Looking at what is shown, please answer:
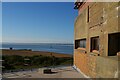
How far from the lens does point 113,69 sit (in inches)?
242

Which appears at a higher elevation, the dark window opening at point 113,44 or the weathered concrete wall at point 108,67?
the dark window opening at point 113,44

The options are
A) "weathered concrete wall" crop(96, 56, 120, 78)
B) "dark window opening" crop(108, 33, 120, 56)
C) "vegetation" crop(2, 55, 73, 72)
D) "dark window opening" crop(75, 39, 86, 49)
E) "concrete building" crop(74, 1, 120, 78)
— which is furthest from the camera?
"vegetation" crop(2, 55, 73, 72)

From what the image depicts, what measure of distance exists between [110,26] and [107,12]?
2.06 ft

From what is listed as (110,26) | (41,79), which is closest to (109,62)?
(110,26)

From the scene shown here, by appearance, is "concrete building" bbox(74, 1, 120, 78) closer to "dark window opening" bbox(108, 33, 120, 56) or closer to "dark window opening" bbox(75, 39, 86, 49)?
"dark window opening" bbox(108, 33, 120, 56)

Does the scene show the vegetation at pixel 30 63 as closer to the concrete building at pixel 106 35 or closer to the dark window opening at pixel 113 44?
the concrete building at pixel 106 35

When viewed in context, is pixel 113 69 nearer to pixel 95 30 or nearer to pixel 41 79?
pixel 95 30

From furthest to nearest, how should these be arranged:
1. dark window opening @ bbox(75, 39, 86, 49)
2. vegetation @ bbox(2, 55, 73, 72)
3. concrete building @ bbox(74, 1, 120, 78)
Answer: vegetation @ bbox(2, 55, 73, 72)
dark window opening @ bbox(75, 39, 86, 49)
concrete building @ bbox(74, 1, 120, 78)

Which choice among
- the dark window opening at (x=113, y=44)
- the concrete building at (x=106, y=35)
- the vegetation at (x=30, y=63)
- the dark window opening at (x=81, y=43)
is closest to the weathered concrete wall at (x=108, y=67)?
the concrete building at (x=106, y=35)

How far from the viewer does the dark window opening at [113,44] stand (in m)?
8.99

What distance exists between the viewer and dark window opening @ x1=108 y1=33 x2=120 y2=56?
899 centimetres

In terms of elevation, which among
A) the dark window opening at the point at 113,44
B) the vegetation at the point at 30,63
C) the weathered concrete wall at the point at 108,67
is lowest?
the vegetation at the point at 30,63

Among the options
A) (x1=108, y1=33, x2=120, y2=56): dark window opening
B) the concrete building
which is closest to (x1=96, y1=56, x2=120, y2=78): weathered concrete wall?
the concrete building

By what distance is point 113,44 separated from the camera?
9.07 m
